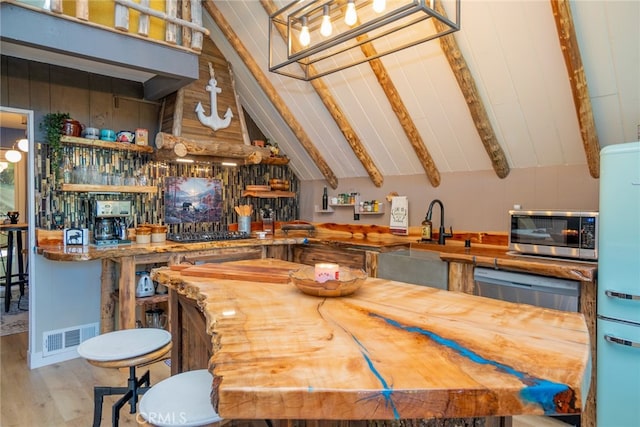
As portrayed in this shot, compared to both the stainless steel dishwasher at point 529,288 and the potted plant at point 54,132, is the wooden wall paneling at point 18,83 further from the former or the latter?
the stainless steel dishwasher at point 529,288

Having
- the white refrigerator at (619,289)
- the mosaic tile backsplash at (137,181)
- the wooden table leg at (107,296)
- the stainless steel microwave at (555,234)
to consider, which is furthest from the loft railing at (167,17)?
the white refrigerator at (619,289)

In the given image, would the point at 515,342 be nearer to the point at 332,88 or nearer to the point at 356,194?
the point at 332,88

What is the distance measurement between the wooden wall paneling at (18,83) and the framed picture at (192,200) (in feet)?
4.66

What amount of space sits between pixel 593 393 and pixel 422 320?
195 cm

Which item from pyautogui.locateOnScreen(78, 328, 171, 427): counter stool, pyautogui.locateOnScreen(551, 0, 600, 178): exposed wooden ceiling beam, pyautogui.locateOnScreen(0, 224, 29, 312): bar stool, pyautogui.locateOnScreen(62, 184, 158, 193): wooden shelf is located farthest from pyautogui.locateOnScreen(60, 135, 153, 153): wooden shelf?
pyautogui.locateOnScreen(551, 0, 600, 178): exposed wooden ceiling beam

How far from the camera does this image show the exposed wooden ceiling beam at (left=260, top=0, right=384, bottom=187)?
385 cm

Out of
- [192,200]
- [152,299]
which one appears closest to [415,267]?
[152,299]

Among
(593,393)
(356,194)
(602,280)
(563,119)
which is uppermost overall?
(563,119)

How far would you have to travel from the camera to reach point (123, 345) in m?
1.89

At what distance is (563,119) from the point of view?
282 centimetres

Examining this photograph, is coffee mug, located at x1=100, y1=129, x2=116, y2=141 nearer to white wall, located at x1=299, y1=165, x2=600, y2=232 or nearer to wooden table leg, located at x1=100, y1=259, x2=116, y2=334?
wooden table leg, located at x1=100, y1=259, x2=116, y2=334

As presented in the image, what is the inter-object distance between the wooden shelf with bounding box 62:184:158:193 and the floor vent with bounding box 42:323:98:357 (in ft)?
4.27

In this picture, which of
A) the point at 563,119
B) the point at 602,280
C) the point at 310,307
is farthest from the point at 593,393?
the point at 310,307

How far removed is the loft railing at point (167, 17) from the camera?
2.87 meters
